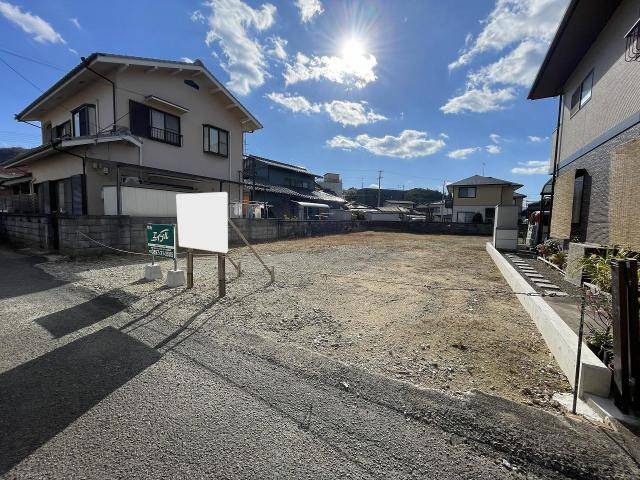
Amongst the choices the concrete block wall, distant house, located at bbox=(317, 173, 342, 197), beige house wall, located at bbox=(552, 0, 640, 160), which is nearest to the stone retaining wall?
the concrete block wall

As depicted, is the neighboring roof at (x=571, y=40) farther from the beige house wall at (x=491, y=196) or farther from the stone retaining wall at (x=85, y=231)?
the beige house wall at (x=491, y=196)

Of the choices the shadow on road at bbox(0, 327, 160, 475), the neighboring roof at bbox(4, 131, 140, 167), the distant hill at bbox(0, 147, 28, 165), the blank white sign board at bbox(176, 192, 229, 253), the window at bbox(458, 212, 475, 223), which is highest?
the distant hill at bbox(0, 147, 28, 165)

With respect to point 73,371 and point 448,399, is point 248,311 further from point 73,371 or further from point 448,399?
point 448,399

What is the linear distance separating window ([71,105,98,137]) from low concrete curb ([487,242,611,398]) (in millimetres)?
15854

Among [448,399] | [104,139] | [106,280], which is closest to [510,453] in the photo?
[448,399]

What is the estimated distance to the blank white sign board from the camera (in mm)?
4859

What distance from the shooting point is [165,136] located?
13516mm

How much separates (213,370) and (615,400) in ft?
10.5

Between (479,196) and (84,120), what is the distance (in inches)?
1287

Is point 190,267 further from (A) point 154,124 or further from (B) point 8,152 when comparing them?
(B) point 8,152

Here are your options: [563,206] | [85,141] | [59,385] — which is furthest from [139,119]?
[563,206]

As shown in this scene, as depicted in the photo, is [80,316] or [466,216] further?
[466,216]

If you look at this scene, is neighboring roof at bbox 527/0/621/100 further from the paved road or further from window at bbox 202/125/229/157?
window at bbox 202/125/229/157

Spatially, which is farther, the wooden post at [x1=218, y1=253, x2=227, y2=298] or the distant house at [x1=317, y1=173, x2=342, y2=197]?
the distant house at [x1=317, y1=173, x2=342, y2=197]
